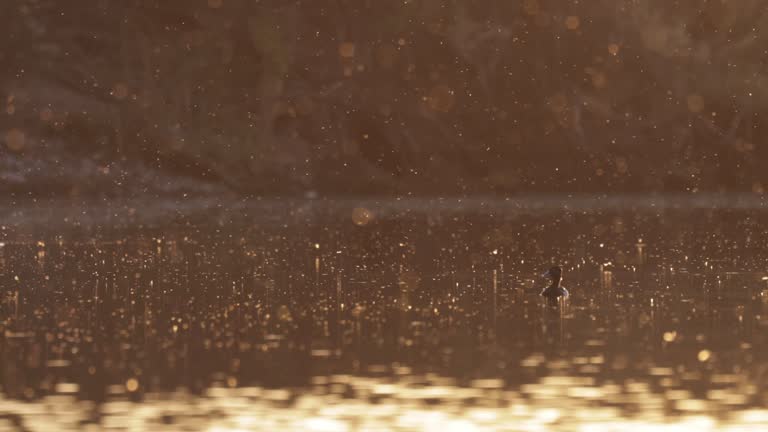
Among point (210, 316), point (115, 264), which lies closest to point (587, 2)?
point (115, 264)

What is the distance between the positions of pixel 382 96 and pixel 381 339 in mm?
84577

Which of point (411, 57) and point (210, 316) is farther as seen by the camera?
point (411, 57)

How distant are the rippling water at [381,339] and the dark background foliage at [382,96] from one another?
5680 cm

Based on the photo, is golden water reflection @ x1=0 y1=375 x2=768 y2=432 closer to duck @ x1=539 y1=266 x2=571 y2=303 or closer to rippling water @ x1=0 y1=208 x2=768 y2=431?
rippling water @ x1=0 y1=208 x2=768 y2=431

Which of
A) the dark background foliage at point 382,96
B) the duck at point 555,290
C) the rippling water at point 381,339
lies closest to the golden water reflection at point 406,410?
the rippling water at point 381,339

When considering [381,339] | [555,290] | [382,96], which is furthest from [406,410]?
[382,96]

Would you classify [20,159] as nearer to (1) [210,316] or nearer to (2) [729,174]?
(2) [729,174]

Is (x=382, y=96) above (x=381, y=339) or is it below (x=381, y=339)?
above

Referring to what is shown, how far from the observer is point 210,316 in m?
30.8

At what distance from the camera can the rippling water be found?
2062 centimetres

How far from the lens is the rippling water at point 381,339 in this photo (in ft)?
67.7

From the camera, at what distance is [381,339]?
27.3 meters

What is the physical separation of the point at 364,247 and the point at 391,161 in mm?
60631

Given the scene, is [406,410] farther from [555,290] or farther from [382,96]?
[382,96]
